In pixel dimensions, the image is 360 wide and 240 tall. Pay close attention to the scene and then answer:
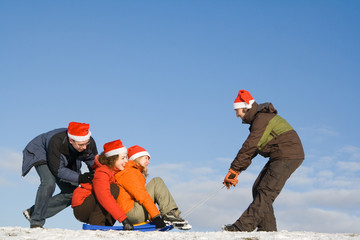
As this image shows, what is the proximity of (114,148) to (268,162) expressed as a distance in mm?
2463

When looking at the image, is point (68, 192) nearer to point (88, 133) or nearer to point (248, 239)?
point (88, 133)

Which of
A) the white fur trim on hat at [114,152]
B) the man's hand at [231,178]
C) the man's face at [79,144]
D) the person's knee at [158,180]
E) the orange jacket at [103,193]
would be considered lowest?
the orange jacket at [103,193]

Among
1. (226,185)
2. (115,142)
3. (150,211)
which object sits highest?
(115,142)

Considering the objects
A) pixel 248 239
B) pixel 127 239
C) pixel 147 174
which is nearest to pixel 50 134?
pixel 147 174

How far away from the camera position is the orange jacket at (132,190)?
22.1 ft

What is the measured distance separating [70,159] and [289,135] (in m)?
3.62

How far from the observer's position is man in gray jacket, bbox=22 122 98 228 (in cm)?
739

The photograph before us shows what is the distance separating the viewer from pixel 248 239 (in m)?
5.58

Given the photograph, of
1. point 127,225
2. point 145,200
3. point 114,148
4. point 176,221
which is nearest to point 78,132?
point 114,148

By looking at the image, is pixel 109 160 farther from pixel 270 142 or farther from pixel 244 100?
pixel 270 142

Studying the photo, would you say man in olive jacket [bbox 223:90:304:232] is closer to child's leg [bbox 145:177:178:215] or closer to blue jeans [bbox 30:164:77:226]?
child's leg [bbox 145:177:178:215]

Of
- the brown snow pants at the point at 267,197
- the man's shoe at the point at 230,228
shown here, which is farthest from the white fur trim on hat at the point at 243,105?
the man's shoe at the point at 230,228

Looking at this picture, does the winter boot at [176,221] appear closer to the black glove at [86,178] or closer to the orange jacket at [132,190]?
the orange jacket at [132,190]

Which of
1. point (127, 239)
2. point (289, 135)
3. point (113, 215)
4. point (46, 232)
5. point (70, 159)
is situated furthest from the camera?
point (70, 159)
